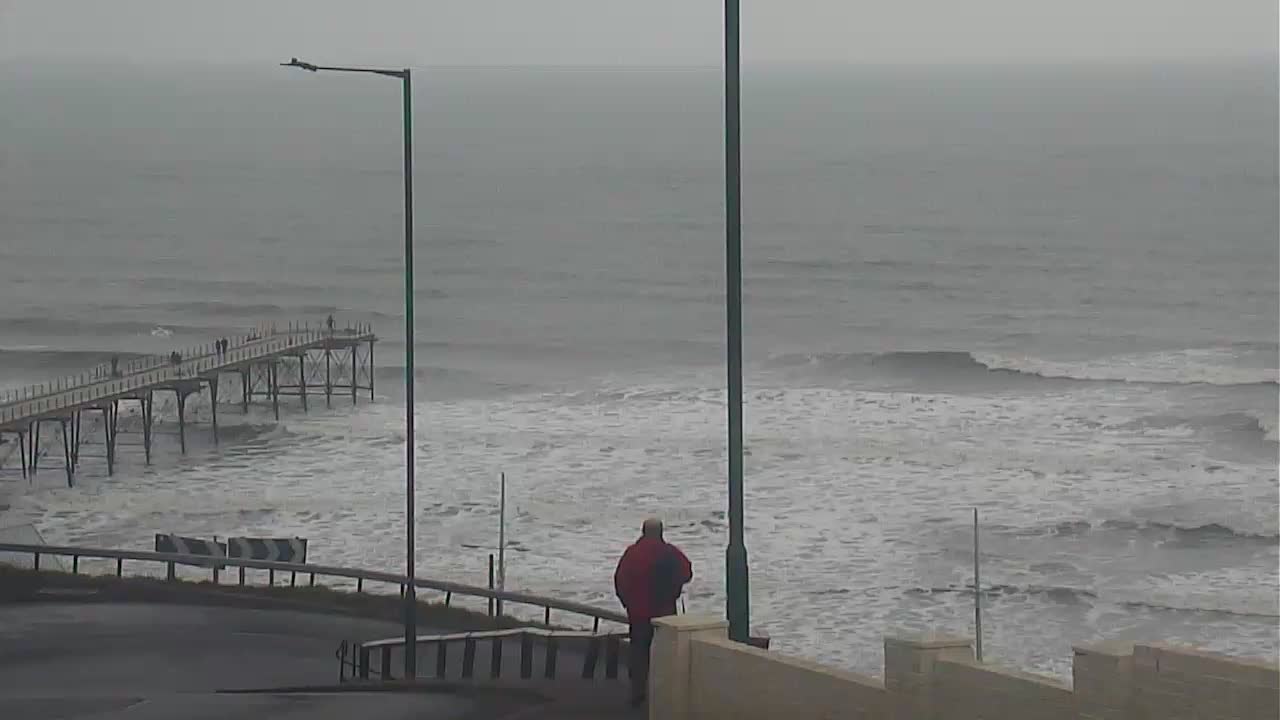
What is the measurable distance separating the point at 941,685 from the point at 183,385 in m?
69.1

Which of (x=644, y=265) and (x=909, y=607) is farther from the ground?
(x=644, y=265)

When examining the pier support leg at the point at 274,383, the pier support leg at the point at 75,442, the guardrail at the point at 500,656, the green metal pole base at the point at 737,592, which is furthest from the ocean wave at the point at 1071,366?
the green metal pole base at the point at 737,592

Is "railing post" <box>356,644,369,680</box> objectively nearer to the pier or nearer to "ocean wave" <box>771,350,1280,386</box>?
the pier

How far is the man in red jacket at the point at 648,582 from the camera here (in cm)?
1427

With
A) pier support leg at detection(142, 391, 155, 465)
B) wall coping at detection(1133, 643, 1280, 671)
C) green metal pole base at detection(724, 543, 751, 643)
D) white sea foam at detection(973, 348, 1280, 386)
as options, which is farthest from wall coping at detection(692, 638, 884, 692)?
white sea foam at detection(973, 348, 1280, 386)

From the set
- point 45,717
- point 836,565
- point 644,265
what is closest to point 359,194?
point 644,265

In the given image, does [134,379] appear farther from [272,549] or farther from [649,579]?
[649,579]

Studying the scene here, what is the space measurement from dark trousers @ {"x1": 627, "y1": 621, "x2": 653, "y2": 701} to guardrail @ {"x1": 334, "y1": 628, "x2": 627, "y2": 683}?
10.5ft

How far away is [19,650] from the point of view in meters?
22.2

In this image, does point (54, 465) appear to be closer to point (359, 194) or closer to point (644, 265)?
point (644, 265)

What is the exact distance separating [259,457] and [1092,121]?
10497 centimetres

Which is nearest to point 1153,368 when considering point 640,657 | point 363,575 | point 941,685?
point 363,575

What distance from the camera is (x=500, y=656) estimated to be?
20672mm

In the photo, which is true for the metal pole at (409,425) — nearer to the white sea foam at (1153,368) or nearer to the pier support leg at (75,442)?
the pier support leg at (75,442)
